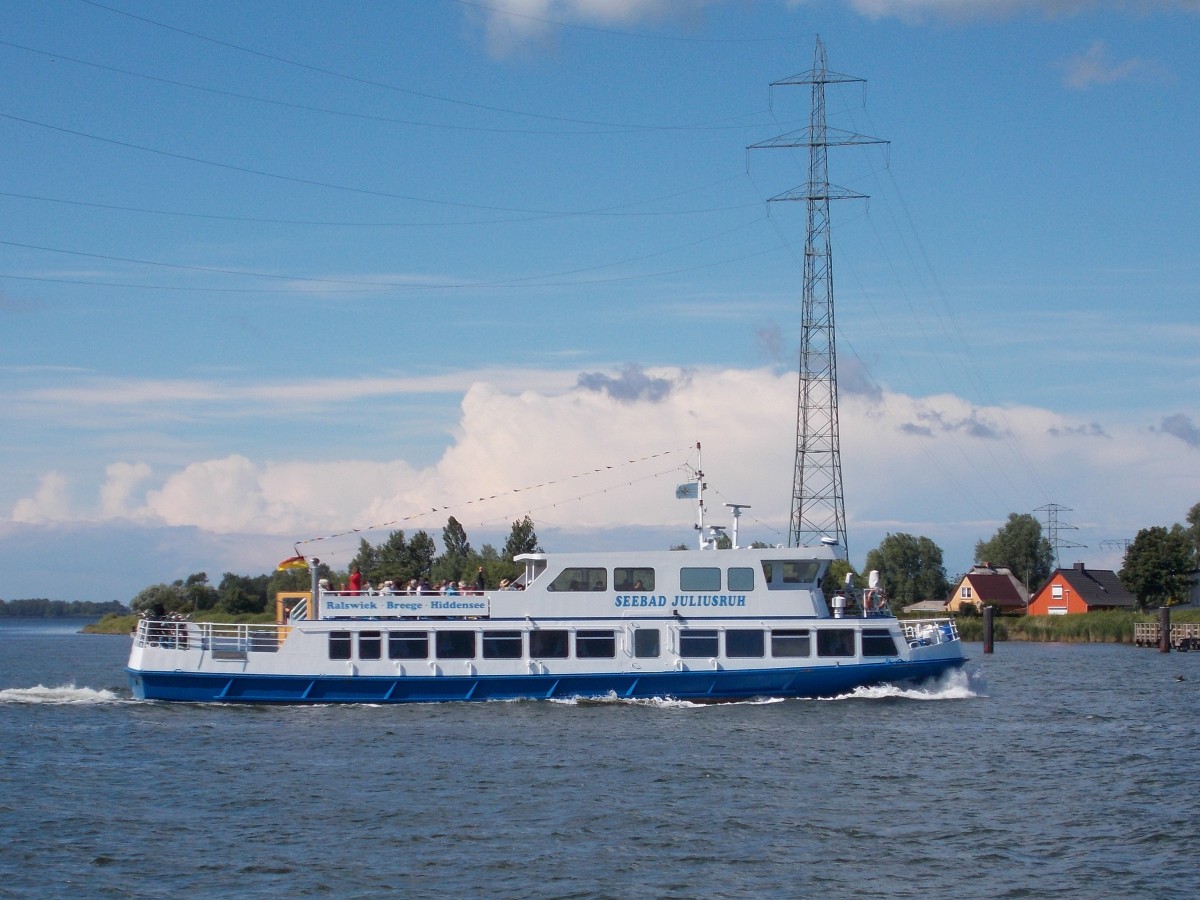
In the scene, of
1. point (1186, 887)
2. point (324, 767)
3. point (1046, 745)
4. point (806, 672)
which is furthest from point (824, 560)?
point (1186, 887)

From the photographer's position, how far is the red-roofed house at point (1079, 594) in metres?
99.8

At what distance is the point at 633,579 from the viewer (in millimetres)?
37031

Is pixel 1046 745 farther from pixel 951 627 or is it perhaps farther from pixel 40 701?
pixel 40 701

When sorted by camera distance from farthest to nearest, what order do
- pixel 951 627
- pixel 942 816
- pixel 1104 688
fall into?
pixel 1104 688 → pixel 951 627 → pixel 942 816

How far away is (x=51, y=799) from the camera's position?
24.8m

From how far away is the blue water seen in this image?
63.3 feet

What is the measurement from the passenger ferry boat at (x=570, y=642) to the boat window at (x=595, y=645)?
0.04 m

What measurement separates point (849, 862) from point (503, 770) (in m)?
8.94

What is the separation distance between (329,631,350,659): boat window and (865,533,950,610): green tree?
9387 centimetres

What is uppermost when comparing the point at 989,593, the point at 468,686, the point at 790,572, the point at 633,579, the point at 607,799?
the point at 790,572

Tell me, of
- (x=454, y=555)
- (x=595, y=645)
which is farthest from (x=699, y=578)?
(x=454, y=555)

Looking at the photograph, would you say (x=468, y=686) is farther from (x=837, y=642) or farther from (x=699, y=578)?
(x=837, y=642)

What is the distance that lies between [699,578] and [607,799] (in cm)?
1334

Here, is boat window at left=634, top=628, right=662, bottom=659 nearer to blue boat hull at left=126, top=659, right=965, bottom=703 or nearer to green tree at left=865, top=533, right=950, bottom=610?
blue boat hull at left=126, top=659, right=965, bottom=703
